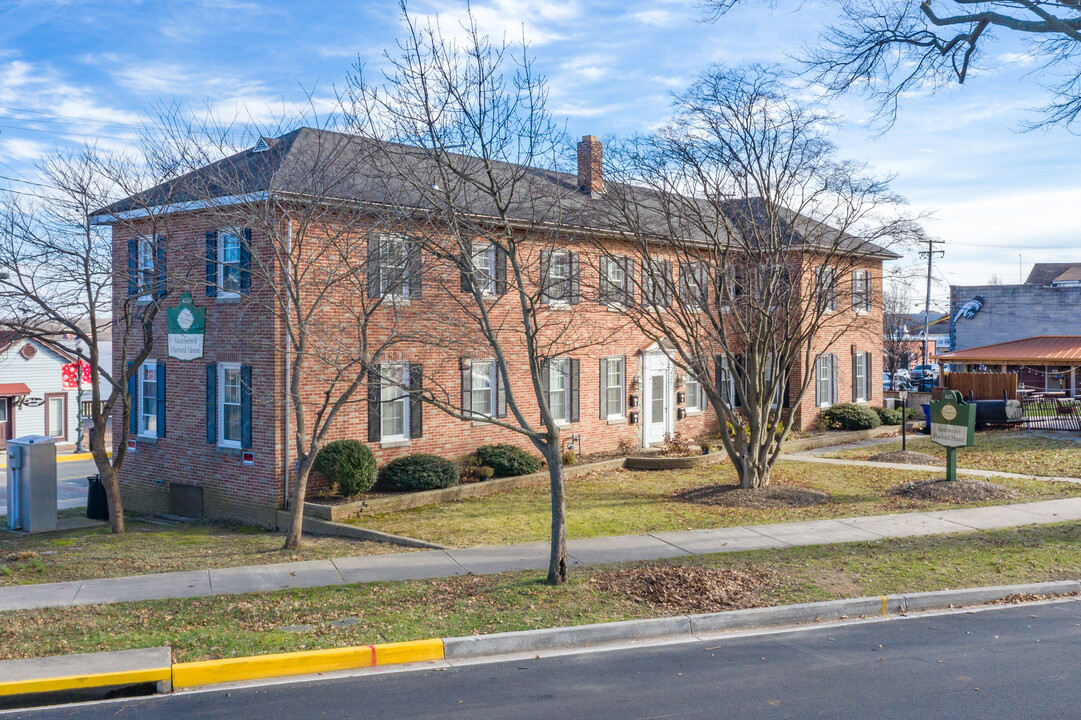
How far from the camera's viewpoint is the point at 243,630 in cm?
871

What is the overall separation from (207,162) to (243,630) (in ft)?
30.4

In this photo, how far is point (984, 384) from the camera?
111ft

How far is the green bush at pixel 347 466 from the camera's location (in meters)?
16.8

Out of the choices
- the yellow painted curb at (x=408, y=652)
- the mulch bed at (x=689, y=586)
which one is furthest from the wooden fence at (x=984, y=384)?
the yellow painted curb at (x=408, y=652)

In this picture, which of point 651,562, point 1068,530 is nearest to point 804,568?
point 651,562

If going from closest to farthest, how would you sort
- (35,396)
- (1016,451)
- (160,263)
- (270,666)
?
(270,666) < (160,263) < (1016,451) < (35,396)

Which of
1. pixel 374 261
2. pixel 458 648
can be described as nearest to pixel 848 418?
pixel 374 261

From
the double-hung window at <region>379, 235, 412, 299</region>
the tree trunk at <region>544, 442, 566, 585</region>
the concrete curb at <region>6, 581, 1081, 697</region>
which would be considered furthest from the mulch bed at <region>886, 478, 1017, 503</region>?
the double-hung window at <region>379, 235, 412, 299</region>

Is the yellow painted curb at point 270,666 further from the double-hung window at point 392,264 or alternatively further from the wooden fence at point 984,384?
the wooden fence at point 984,384

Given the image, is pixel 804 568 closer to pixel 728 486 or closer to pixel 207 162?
pixel 728 486

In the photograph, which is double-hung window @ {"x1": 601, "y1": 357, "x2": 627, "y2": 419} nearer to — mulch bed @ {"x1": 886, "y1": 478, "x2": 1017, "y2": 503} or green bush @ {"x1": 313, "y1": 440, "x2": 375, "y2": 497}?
mulch bed @ {"x1": 886, "y1": 478, "x2": 1017, "y2": 503}

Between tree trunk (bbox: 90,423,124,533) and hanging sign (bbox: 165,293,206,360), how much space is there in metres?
3.42

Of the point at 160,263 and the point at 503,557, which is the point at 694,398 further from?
the point at 160,263

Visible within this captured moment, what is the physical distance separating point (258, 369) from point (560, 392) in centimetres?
783
